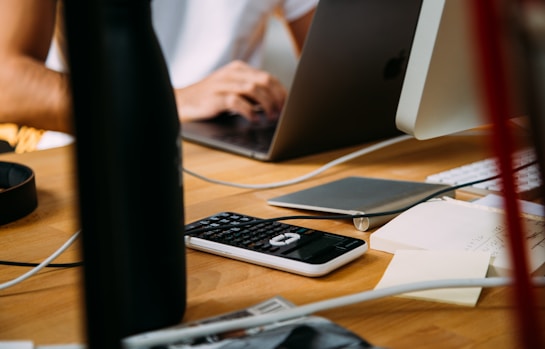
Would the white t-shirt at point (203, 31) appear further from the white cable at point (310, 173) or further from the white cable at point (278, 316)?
the white cable at point (278, 316)

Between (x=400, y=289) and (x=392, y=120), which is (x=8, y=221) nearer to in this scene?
(x=400, y=289)

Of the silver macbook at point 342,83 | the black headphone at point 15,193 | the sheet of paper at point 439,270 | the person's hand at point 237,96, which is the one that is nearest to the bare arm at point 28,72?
the person's hand at point 237,96

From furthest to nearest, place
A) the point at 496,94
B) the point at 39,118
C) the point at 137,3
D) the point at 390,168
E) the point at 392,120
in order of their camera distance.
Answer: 1. the point at 39,118
2. the point at 392,120
3. the point at 390,168
4. the point at 137,3
5. the point at 496,94

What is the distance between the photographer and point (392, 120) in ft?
3.75

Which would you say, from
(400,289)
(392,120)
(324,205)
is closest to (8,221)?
(324,205)

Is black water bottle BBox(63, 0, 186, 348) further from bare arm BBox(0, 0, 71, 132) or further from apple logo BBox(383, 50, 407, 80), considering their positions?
bare arm BBox(0, 0, 71, 132)

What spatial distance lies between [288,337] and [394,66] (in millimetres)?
707

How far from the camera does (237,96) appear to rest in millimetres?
1290

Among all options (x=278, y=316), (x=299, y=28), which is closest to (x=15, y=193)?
(x=278, y=316)

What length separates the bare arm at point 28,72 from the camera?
4.64 ft

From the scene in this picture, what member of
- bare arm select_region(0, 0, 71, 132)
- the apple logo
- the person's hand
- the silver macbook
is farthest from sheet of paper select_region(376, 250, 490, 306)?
bare arm select_region(0, 0, 71, 132)

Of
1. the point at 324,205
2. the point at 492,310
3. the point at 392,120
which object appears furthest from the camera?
the point at 392,120

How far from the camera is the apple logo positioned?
3.47 ft

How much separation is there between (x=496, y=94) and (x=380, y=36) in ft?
2.71
